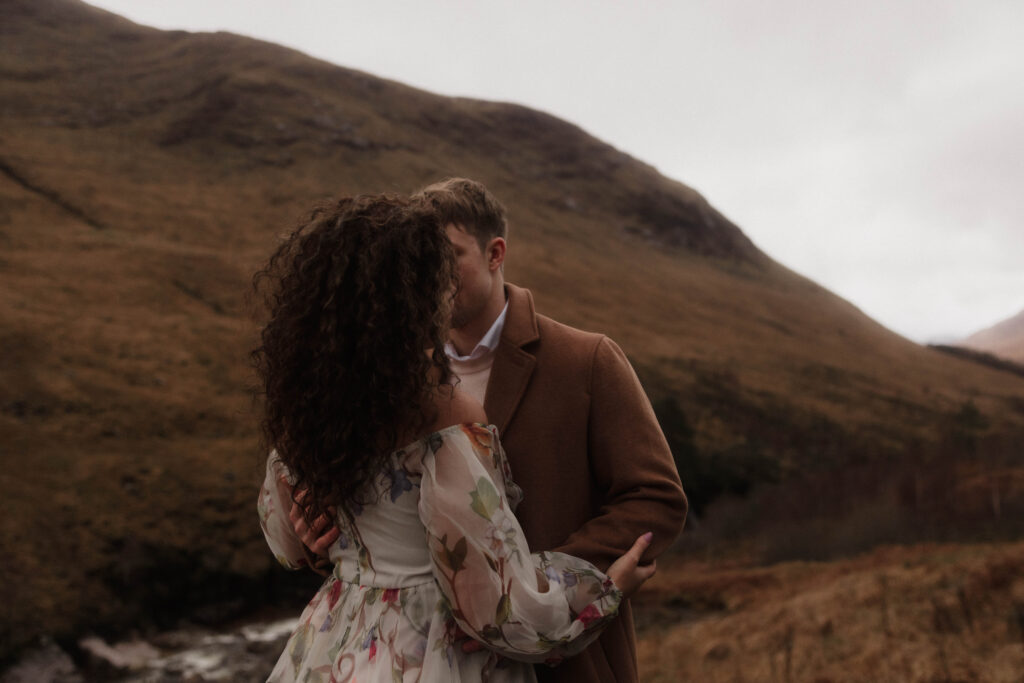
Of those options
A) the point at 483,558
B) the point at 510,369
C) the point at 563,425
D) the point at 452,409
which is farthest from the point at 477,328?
the point at 483,558

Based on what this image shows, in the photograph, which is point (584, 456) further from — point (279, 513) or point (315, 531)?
point (279, 513)

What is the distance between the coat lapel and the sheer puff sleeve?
1.29 feet

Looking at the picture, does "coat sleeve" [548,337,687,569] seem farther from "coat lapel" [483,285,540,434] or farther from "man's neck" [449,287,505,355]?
"man's neck" [449,287,505,355]

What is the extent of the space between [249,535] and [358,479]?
16305 mm

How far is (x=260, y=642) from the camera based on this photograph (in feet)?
45.8

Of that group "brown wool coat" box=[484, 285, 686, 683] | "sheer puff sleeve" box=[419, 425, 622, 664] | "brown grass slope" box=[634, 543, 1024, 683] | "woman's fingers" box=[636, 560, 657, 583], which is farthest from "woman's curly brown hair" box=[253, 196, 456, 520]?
"brown grass slope" box=[634, 543, 1024, 683]

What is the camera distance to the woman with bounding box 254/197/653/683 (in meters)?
1.64

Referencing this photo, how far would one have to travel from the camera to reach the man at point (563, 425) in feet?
6.56

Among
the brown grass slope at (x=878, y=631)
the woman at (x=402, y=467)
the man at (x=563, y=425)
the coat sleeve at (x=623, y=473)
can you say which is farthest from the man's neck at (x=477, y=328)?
the brown grass slope at (x=878, y=631)

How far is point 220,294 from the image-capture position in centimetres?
3438

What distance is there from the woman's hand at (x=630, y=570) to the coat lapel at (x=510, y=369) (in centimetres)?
48

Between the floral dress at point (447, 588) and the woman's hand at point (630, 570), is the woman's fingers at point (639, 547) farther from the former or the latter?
the floral dress at point (447, 588)

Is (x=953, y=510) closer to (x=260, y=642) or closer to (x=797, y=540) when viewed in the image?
(x=797, y=540)

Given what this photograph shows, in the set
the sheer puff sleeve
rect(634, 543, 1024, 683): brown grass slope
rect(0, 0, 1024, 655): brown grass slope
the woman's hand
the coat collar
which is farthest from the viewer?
rect(0, 0, 1024, 655): brown grass slope
